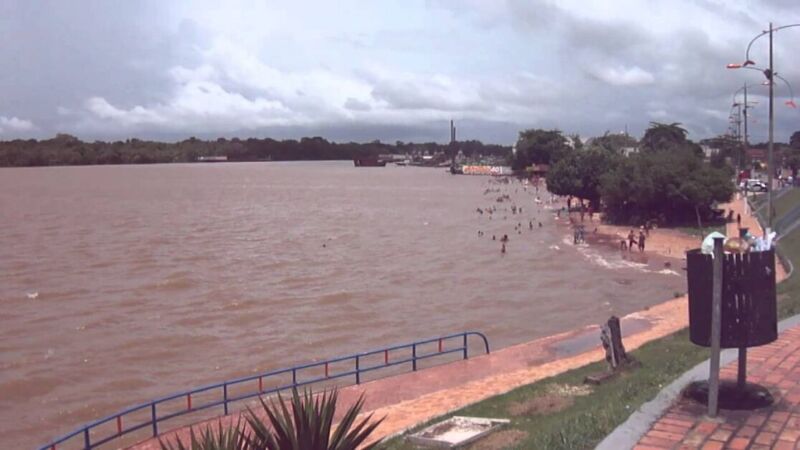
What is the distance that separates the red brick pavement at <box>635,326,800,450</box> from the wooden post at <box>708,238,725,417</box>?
0.16 meters

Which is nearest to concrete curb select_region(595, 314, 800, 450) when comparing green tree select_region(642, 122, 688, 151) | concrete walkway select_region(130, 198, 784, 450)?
concrete walkway select_region(130, 198, 784, 450)

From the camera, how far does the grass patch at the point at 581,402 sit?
22.2ft

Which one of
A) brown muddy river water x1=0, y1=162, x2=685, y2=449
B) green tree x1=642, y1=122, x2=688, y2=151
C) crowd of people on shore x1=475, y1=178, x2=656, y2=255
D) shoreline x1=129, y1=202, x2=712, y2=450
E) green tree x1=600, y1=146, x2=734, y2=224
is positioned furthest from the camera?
green tree x1=642, y1=122, x2=688, y2=151

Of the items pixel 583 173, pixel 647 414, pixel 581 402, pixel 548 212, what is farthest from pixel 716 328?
pixel 548 212

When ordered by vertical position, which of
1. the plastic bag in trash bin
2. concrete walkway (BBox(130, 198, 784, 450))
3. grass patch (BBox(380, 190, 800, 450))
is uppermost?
the plastic bag in trash bin

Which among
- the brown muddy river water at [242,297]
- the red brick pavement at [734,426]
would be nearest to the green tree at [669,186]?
the brown muddy river water at [242,297]

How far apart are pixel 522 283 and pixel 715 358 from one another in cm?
3182

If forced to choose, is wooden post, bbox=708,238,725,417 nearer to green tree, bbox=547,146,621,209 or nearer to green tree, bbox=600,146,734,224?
green tree, bbox=600,146,734,224

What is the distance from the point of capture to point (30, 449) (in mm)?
16891

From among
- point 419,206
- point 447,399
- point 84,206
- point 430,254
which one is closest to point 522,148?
point 419,206

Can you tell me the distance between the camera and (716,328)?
21.3 ft

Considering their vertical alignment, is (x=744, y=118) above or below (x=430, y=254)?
above

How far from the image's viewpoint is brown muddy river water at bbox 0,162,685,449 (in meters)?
22.6

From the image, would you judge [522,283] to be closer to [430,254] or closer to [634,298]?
[634,298]
